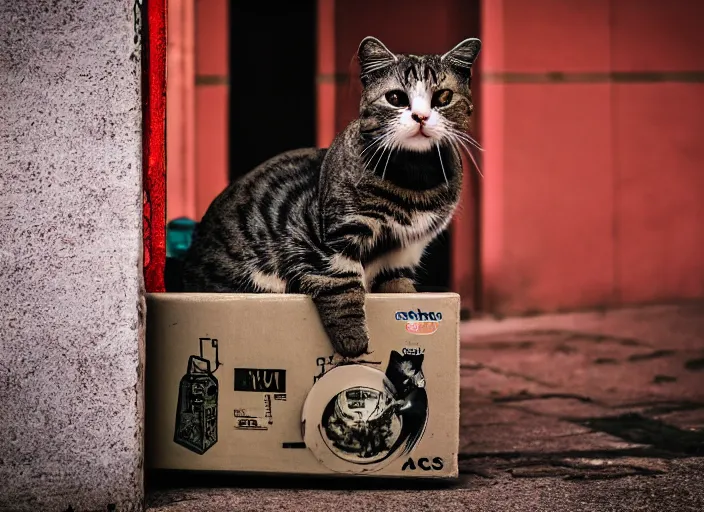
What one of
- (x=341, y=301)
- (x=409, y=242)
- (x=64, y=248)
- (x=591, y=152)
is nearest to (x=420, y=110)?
(x=409, y=242)

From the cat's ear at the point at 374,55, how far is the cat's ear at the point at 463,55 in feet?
0.44

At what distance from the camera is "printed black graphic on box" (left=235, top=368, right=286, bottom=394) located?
1.82m

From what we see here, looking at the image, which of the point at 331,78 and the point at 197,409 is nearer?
the point at 197,409

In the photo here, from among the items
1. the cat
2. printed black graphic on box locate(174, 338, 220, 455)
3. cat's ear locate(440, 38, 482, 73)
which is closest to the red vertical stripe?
printed black graphic on box locate(174, 338, 220, 455)

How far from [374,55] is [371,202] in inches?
14.7

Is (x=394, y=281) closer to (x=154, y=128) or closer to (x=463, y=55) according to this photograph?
(x=463, y=55)

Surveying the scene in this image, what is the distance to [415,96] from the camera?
1855mm

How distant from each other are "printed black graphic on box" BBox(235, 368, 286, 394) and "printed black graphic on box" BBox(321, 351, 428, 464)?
4.9 inches

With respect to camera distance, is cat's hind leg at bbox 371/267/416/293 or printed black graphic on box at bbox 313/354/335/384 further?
cat's hind leg at bbox 371/267/416/293

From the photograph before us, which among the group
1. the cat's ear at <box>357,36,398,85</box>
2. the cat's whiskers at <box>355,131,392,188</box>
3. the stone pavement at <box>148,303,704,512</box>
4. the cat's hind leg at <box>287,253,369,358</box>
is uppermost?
the cat's ear at <box>357,36,398,85</box>

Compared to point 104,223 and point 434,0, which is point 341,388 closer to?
point 104,223

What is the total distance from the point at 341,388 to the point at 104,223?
64 cm

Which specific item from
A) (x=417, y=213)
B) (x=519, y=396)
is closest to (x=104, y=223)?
(x=417, y=213)

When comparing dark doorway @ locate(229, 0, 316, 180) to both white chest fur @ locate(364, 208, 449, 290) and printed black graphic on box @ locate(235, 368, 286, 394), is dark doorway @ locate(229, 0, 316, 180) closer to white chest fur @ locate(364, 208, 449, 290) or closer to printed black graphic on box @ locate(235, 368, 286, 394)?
white chest fur @ locate(364, 208, 449, 290)
